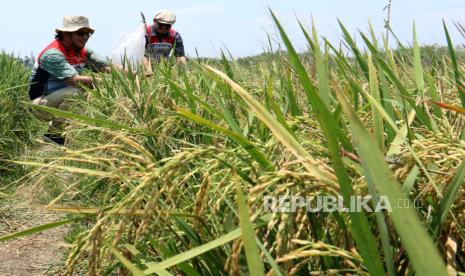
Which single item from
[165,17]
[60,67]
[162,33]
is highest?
[165,17]

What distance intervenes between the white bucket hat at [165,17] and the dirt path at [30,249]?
11.7ft

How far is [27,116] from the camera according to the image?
510 centimetres

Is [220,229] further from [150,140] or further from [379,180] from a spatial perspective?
[150,140]

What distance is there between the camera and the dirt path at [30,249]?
234cm

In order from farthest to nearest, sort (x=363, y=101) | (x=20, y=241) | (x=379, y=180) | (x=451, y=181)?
(x=20, y=241) < (x=363, y=101) < (x=451, y=181) < (x=379, y=180)

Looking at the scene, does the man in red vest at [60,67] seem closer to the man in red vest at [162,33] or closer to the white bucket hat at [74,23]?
the white bucket hat at [74,23]

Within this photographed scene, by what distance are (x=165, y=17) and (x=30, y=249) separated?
4.15 metres

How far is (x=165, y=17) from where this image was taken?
6.32 meters

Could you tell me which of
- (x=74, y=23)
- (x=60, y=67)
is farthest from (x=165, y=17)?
(x=60, y=67)

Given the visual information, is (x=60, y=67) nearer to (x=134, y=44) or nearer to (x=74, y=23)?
(x=74, y=23)

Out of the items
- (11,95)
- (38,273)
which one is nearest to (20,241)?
(38,273)

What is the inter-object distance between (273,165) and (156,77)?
2.06m

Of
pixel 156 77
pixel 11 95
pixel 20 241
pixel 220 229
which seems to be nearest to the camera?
pixel 220 229

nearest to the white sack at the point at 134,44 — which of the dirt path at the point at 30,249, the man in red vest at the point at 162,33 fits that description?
the man in red vest at the point at 162,33
